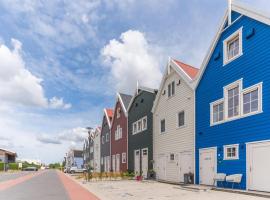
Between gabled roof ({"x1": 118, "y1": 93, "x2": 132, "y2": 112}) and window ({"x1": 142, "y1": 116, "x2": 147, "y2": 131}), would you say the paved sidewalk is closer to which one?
window ({"x1": 142, "y1": 116, "x2": 147, "y2": 131})

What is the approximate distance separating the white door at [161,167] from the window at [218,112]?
8.12m

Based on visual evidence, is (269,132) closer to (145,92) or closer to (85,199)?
(85,199)

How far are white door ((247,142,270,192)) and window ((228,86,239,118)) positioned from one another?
226 centimetres

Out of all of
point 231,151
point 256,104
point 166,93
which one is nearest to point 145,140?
point 166,93

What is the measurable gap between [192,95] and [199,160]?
14.3 ft

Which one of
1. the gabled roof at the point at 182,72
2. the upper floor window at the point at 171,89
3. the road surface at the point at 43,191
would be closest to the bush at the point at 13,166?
the road surface at the point at 43,191

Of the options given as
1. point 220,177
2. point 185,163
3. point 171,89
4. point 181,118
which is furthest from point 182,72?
point 220,177

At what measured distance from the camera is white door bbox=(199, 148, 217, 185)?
19.0m

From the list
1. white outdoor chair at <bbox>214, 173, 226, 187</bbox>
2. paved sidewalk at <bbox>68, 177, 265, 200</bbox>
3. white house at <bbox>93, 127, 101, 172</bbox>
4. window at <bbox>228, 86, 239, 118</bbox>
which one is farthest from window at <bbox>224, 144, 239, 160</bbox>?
white house at <bbox>93, 127, 101, 172</bbox>

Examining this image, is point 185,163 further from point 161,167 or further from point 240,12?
point 240,12

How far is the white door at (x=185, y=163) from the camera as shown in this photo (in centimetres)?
2186

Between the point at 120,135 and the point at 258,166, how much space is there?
26581mm

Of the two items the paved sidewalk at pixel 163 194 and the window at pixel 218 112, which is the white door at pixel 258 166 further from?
the window at pixel 218 112

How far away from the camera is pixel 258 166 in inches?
599
